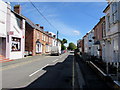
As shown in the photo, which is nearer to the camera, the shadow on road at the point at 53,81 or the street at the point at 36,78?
the shadow on road at the point at 53,81

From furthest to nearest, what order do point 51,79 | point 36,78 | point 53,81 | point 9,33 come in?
point 9,33 < point 36,78 < point 51,79 < point 53,81

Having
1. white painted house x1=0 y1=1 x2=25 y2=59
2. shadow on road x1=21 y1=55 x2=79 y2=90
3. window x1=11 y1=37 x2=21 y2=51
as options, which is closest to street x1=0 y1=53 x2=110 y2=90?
shadow on road x1=21 y1=55 x2=79 y2=90

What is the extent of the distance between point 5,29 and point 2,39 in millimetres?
1607

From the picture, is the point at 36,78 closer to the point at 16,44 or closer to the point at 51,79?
the point at 51,79

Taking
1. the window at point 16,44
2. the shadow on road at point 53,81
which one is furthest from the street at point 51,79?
the window at point 16,44

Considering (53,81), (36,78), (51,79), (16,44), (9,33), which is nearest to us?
(53,81)

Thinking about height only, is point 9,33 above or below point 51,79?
above

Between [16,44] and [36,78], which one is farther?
[16,44]

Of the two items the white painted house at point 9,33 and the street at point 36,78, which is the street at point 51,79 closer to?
the street at point 36,78

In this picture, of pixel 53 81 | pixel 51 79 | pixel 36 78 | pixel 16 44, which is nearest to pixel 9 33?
pixel 16 44

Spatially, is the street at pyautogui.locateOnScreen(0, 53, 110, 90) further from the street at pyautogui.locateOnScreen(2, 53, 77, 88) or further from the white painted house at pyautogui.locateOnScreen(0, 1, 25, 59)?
the white painted house at pyautogui.locateOnScreen(0, 1, 25, 59)

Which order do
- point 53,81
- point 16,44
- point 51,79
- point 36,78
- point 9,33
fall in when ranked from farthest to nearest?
point 16,44 < point 9,33 < point 36,78 < point 51,79 < point 53,81

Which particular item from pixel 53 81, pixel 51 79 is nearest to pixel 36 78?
pixel 51 79

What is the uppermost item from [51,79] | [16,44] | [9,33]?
[9,33]
